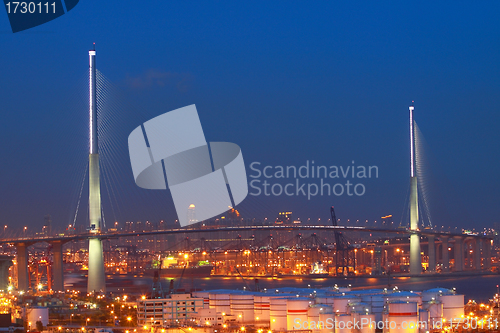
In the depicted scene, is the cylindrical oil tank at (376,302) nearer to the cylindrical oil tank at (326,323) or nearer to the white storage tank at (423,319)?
the white storage tank at (423,319)

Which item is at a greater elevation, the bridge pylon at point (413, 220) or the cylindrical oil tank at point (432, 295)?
the bridge pylon at point (413, 220)

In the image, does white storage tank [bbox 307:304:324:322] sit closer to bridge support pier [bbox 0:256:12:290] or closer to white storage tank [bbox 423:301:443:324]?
white storage tank [bbox 423:301:443:324]

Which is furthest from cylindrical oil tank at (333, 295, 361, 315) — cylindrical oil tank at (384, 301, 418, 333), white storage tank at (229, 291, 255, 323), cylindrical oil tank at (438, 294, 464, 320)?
white storage tank at (229, 291, 255, 323)

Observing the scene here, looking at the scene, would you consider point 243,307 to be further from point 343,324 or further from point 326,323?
point 343,324

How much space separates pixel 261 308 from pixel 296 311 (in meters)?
1.37

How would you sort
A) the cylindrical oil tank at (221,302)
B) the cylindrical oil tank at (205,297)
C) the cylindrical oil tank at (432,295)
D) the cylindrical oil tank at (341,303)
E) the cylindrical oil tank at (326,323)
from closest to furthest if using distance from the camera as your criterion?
the cylindrical oil tank at (326,323)
the cylindrical oil tank at (341,303)
the cylindrical oil tank at (432,295)
the cylindrical oil tank at (221,302)
the cylindrical oil tank at (205,297)

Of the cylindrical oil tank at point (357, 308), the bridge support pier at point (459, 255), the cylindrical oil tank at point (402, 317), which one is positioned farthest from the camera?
the bridge support pier at point (459, 255)

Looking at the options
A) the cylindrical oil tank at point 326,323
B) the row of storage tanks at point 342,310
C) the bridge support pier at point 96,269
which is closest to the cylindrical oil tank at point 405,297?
the row of storage tanks at point 342,310

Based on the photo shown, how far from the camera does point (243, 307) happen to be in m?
16.3

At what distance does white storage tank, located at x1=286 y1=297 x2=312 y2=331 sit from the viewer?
14.6 meters

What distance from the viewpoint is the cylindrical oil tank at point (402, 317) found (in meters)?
13.7

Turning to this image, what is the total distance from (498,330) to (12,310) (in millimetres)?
10545

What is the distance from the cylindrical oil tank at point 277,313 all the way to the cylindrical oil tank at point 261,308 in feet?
1.85

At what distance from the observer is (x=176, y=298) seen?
16.5 m
